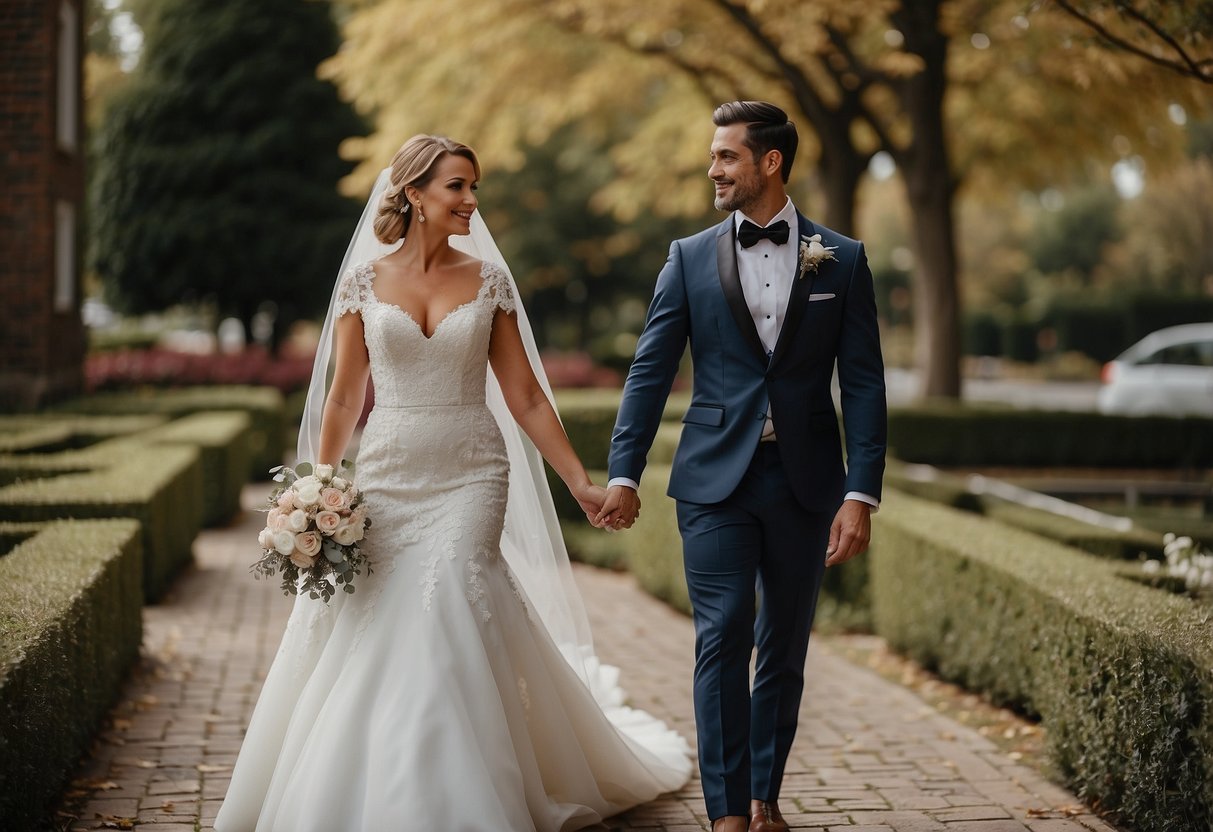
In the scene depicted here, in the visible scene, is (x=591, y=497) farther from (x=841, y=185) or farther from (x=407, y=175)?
(x=841, y=185)

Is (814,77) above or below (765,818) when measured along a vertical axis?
above

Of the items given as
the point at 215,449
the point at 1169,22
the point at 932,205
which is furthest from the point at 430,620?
the point at 932,205

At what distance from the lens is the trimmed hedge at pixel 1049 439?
18141 millimetres

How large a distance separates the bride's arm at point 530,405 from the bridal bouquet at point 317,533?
0.66 m

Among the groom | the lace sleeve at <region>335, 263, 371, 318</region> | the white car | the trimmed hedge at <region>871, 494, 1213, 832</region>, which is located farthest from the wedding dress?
the white car

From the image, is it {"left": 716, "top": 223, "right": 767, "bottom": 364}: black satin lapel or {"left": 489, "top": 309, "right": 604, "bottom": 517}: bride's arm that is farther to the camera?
{"left": 489, "top": 309, "right": 604, "bottom": 517}: bride's arm

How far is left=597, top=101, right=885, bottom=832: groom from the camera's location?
4234 millimetres

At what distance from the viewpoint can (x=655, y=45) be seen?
1589 centimetres

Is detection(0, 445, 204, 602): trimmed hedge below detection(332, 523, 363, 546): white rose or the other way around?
below

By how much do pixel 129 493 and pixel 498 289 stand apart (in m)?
4.41

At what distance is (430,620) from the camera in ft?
13.7

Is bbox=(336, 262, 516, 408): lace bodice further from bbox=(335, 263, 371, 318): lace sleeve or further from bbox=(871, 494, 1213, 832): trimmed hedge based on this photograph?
bbox=(871, 494, 1213, 832): trimmed hedge

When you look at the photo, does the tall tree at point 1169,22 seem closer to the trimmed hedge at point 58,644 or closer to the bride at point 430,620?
the bride at point 430,620

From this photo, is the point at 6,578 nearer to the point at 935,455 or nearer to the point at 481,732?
the point at 481,732
